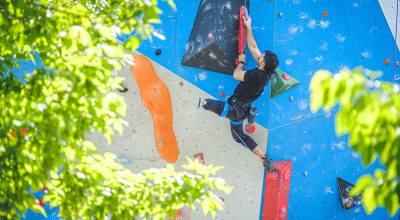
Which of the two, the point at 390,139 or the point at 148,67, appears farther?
the point at 148,67

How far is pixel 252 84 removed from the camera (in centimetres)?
403

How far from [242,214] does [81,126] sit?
354 centimetres

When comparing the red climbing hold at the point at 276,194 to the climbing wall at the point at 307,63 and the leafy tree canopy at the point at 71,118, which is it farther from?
the leafy tree canopy at the point at 71,118

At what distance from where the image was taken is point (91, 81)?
2.07 m

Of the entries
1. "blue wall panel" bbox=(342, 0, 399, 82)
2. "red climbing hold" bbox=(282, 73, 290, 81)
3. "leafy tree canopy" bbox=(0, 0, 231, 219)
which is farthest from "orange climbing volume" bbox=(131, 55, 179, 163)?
"blue wall panel" bbox=(342, 0, 399, 82)

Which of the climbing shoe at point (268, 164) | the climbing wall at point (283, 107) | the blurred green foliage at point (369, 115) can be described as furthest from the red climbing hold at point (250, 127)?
the blurred green foliage at point (369, 115)

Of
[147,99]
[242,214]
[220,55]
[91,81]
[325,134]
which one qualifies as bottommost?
[242,214]

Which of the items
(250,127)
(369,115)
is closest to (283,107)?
(250,127)

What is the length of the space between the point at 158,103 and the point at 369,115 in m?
3.63

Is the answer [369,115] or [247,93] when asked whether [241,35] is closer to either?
[247,93]

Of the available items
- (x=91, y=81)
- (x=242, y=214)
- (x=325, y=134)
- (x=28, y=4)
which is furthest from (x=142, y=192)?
(x=325, y=134)

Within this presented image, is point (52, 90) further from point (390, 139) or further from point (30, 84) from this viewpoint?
point (390, 139)

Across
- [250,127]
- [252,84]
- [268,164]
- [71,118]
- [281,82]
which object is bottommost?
[268,164]

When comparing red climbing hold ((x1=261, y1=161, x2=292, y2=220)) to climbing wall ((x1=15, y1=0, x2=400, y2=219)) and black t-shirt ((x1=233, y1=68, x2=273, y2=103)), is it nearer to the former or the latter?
climbing wall ((x1=15, y1=0, x2=400, y2=219))
